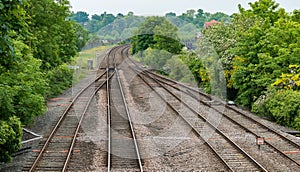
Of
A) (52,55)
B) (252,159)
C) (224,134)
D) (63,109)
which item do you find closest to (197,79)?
(52,55)

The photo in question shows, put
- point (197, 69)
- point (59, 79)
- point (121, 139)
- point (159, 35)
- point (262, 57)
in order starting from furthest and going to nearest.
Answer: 1. point (159, 35)
2. point (197, 69)
3. point (59, 79)
4. point (262, 57)
5. point (121, 139)

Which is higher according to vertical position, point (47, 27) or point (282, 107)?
point (47, 27)

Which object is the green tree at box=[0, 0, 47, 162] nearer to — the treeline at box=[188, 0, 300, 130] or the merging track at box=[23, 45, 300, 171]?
the merging track at box=[23, 45, 300, 171]

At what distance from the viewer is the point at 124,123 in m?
17.8

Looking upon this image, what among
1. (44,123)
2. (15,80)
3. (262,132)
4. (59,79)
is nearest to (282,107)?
(262,132)

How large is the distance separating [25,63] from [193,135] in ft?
22.8

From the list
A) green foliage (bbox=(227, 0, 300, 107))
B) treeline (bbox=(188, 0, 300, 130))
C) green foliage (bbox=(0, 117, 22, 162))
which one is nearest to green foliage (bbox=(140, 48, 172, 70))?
treeline (bbox=(188, 0, 300, 130))

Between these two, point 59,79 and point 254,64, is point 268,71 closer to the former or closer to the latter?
point 254,64

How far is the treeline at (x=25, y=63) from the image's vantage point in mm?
7957

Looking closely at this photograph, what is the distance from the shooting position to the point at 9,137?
38.3ft

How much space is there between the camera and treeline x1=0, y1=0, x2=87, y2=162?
7957 millimetres

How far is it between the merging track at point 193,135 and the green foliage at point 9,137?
2.22ft

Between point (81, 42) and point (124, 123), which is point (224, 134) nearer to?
point (124, 123)

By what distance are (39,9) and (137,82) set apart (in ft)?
35.2
